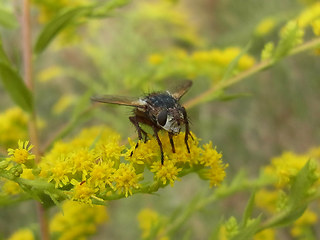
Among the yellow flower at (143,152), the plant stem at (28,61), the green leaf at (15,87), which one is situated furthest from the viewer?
the plant stem at (28,61)

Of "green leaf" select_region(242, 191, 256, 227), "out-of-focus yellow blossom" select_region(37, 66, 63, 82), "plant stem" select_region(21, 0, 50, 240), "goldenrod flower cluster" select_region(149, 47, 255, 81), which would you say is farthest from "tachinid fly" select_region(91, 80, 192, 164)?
"out-of-focus yellow blossom" select_region(37, 66, 63, 82)

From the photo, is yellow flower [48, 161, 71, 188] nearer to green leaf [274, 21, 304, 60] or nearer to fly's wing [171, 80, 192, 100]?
fly's wing [171, 80, 192, 100]

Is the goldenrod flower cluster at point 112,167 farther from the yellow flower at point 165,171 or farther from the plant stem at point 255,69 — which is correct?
the plant stem at point 255,69

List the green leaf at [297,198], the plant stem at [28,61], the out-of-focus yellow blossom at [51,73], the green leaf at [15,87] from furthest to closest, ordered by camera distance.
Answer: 1. the out-of-focus yellow blossom at [51,73]
2. the plant stem at [28,61]
3. the green leaf at [15,87]
4. the green leaf at [297,198]

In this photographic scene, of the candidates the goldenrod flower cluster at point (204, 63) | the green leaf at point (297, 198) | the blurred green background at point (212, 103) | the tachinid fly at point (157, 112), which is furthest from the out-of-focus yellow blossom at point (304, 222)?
the blurred green background at point (212, 103)

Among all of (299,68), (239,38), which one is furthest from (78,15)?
(299,68)

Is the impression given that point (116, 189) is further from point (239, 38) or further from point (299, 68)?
point (299, 68)
